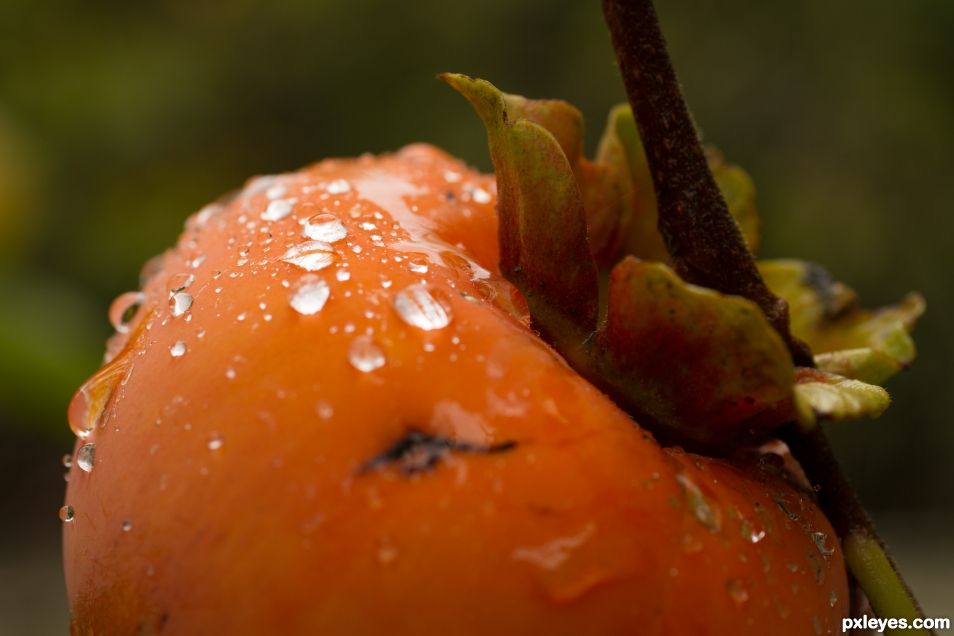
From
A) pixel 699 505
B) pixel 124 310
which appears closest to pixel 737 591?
pixel 699 505

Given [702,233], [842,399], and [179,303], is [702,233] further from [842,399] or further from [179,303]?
[179,303]

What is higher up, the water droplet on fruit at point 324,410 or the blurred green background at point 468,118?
the water droplet on fruit at point 324,410

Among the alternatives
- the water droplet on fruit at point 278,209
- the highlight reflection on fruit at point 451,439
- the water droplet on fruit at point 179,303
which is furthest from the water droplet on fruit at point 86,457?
the water droplet on fruit at point 278,209

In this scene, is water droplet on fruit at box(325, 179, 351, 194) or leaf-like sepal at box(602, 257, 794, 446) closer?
leaf-like sepal at box(602, 257, 794, 446)

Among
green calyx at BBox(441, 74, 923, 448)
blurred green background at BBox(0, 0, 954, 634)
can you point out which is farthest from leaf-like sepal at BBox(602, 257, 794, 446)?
blurred green background at BBox(0, 0, 954, 634)

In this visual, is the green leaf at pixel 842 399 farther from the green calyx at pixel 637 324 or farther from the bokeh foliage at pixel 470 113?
the bokeh foliage at pixel 470 113

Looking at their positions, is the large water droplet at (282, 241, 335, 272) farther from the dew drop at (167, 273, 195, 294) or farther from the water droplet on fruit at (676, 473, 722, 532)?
the water droplet on fruit at (676, 473, 722, 532)

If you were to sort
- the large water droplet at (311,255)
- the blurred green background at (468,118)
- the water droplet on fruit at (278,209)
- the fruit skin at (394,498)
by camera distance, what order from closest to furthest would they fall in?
the fruit skin at (394,498)
the large water droplet at (311,255)
the water droplet on fruit at (278,209)
the blurred green background at (468,118)
